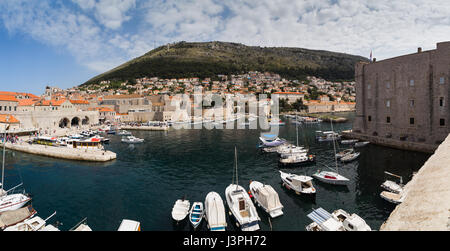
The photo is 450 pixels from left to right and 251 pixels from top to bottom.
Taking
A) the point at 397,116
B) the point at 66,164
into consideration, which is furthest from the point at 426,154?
the point at 66,164

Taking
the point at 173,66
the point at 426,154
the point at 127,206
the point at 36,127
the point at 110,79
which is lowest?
the point at 127,206

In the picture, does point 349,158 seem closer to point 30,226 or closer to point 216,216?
point 216,216

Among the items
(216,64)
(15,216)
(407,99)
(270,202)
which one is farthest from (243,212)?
(216,64)

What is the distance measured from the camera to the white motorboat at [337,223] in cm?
926

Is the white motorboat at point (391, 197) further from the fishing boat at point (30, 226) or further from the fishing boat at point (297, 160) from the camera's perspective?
the fishing boat at point (30, 226)

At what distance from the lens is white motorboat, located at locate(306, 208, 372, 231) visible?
30.4 ft

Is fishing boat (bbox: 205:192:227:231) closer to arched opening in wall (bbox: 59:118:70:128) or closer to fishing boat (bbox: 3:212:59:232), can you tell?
fishing boat (bbox: 3:212:59:232)

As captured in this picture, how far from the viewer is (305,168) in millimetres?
19531

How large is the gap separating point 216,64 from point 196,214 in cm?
14705

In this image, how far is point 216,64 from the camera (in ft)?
492

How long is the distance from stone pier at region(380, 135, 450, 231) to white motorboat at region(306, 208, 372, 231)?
22.4ft

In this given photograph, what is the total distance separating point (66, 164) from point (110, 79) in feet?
413

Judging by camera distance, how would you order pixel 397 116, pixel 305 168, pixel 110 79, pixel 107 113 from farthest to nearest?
pixel 110 79 → pixel 107 113 → pixel 397 116 → pixel 305 168
